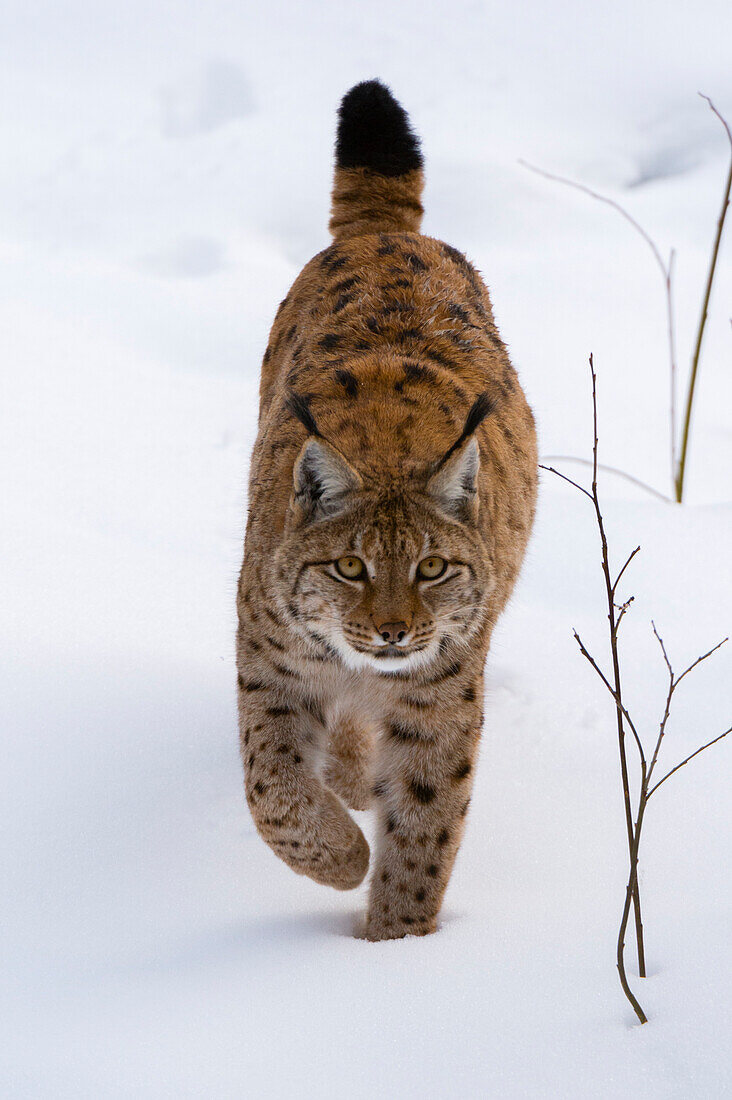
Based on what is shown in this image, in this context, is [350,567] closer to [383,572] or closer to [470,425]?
[383,572]

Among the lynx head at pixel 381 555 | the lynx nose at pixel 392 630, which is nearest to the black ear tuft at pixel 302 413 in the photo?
the lynx head at pixel 381 555

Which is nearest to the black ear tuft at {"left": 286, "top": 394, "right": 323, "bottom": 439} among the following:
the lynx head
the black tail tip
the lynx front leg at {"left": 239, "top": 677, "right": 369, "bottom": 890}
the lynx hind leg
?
the lynx head

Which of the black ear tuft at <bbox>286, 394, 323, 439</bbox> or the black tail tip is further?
the black tail tip

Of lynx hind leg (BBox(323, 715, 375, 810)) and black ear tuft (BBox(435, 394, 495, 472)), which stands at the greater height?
black ear tuft (BBox(435, 394, 495, 472))

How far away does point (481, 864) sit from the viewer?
11.6 feet

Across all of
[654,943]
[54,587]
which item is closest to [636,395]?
[54,587]

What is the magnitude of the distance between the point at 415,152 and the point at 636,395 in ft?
11.4

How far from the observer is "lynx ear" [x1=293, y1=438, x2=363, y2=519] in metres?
3.00

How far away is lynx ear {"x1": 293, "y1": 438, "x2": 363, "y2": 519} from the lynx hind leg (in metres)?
1.26

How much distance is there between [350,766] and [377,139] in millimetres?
2538

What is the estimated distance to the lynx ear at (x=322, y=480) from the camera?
3.00 meters

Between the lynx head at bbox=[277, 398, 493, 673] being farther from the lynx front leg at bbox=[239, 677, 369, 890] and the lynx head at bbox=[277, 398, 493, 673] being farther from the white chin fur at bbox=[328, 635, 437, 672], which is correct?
the lynx front leg at bbox=[239, 677, 369, 890]

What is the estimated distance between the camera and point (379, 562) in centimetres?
301

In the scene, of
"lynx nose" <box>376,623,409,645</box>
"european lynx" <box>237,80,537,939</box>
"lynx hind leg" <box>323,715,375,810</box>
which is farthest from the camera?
"lynx hind leg" <box>323,715,375,810</box>
